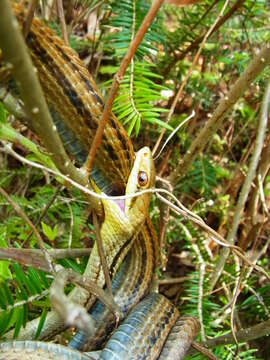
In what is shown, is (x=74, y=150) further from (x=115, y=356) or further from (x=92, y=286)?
(x=115, y=356)

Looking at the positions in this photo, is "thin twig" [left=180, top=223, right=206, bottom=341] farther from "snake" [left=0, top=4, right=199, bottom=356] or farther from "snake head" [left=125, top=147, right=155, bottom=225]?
"snake head" [left=125, top=147, right=155, bottom=225]

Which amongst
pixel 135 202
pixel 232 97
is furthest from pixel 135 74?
pixel 135 202

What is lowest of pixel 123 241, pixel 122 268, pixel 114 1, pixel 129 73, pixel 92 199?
pixel 122 268

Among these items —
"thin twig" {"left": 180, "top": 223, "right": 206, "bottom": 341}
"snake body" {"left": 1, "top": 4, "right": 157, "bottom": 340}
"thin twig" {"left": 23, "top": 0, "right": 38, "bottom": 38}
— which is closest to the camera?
"thin twig" {"left": 23, "top": 0, "right": 38, "bottom": 38}

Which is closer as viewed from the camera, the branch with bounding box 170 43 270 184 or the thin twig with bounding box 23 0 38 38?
the thin twig with bounding box 23 0 38 38

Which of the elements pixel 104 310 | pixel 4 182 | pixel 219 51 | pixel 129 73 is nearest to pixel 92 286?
pixel 104 310

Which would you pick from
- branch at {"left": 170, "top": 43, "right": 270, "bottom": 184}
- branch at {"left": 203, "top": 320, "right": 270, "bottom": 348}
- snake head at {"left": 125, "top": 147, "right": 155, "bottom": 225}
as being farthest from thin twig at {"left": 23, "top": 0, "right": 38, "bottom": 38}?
branch at {"left": 203, "top": 320, "right": 270, "bottom": 348}

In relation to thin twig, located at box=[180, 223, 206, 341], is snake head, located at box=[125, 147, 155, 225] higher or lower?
higher

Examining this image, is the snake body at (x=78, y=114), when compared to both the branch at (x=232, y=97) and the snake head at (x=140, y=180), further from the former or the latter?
the branch at (x=232, y=97)

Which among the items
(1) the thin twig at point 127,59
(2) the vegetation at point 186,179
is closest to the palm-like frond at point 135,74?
(2) the vegetation at point 186,179
